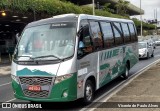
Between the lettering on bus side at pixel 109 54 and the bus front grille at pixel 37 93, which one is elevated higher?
the lettering on bus side at pixel 109 54

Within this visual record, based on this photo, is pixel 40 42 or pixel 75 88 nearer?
pixel 75 88

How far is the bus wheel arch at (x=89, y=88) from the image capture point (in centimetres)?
919

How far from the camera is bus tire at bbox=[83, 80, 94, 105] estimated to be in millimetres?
9185

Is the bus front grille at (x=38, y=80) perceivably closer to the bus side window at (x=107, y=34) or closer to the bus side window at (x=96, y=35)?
the bus side window at (x=96, y=35)

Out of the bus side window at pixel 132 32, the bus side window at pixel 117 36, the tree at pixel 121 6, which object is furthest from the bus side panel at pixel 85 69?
the tree at pixel 121 6

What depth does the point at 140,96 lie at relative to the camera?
972 cm

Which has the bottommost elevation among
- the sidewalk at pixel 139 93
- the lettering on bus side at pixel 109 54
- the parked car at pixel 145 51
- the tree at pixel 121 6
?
the parked car at pixel 145 51

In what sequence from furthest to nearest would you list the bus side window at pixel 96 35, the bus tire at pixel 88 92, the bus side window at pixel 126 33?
the bus side window at pixel 126 33, the bus side window at pixel 96 35, the bus tire at pixel 88 92

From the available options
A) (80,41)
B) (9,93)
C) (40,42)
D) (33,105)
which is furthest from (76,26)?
(9,93)

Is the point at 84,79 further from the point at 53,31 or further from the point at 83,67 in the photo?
the point at 53,31

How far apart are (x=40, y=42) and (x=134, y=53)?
25.1ft

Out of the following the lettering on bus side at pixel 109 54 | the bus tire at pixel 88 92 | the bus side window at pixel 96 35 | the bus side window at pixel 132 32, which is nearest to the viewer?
the bus tire at pixel 88 92

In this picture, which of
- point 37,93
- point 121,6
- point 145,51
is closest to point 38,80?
point 37,93

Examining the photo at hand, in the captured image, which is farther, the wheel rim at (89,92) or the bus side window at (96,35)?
the bus side window at (96,35)
